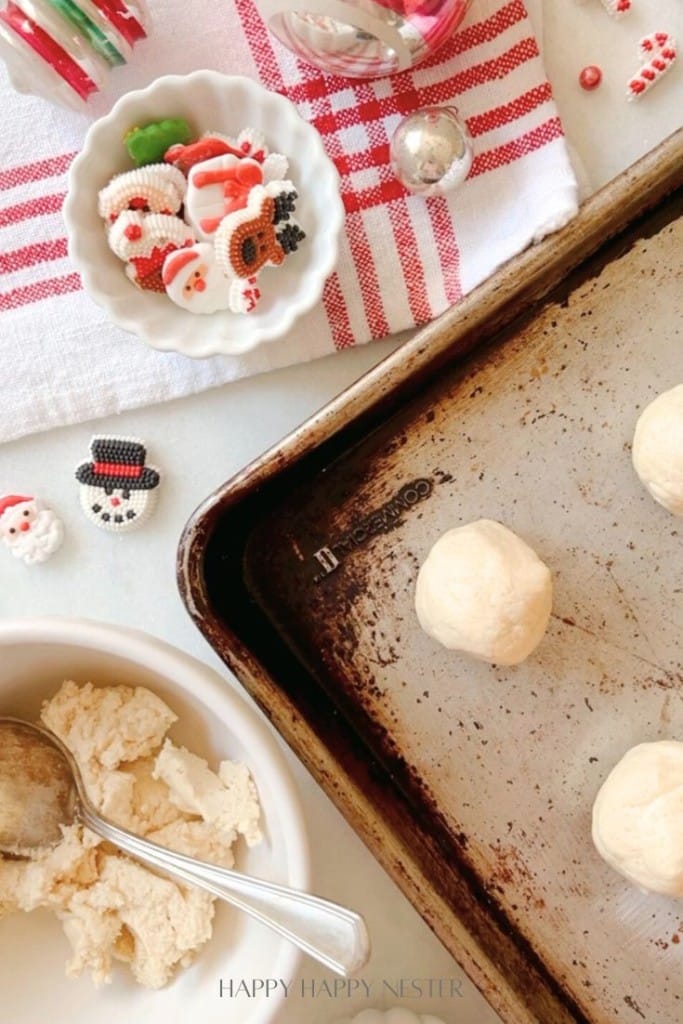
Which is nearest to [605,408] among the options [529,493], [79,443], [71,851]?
[529,493]

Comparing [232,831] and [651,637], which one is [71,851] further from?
[651,637]

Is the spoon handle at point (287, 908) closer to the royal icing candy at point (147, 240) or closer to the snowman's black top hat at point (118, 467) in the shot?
the snowman's black top hat at point (118, 467)

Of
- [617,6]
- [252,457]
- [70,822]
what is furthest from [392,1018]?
[617,6]

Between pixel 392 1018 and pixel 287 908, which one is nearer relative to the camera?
pixel 287 908

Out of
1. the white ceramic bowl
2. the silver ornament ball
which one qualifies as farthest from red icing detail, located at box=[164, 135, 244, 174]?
the white ceramic bowl

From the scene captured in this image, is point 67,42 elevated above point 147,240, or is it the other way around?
point 67,42

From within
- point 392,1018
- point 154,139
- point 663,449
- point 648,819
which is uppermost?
point 154,139

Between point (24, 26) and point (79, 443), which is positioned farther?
point (79, 443)

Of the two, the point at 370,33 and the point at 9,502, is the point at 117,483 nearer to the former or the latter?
the point at 9,502
